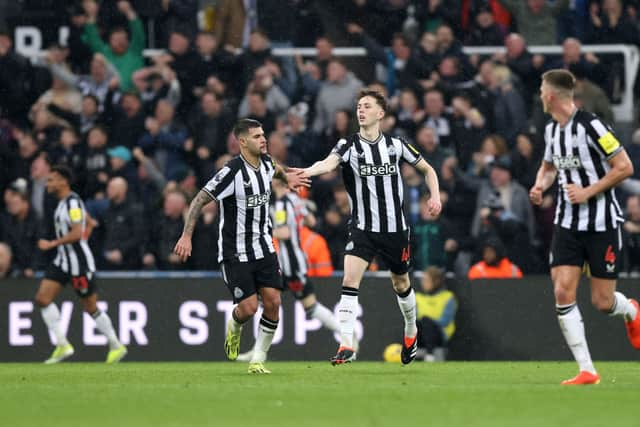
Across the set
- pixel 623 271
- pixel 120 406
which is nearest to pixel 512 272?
pixel 623 271

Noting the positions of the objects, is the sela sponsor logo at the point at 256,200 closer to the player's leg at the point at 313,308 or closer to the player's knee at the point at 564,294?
the player's knee at the point at 564,294

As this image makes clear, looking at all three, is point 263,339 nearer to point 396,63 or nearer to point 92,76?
point 396,63

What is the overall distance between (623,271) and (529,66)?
11.1ft

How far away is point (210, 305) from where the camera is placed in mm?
→ 17219

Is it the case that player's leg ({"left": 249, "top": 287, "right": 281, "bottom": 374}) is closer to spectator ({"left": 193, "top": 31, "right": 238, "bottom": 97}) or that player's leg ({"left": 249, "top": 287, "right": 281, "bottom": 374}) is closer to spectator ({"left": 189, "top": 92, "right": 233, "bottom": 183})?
spectator ({"left": 189, "top": 92, "right": 233, "bottom": 183})

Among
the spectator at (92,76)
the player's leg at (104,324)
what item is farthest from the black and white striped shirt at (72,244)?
the spectator at (92,76)

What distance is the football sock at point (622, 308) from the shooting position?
10.9 meters

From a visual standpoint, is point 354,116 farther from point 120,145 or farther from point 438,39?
point 120,145

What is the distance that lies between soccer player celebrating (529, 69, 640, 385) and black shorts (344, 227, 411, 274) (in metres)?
2.18

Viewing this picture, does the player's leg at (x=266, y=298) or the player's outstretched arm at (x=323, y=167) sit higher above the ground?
the player's outstretched arm at (x=323, y=167)

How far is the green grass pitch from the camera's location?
808 centimetres

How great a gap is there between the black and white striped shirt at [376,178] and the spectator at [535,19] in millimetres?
8396

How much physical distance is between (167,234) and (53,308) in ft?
6.57

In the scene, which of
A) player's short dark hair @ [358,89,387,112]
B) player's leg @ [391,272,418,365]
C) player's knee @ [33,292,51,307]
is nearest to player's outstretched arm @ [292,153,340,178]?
player's short dark hair @ [358,89,387,112]
